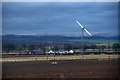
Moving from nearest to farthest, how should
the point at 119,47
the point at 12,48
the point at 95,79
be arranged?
the point at 95,79, the point at 119,47, the point at 12,48

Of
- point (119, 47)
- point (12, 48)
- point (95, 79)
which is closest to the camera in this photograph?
point (95, 79)

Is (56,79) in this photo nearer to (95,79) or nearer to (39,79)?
(39,79)

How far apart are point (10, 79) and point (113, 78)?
1630 cm

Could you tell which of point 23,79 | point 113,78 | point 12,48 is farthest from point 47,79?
point 12,48

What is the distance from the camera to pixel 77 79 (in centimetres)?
3512

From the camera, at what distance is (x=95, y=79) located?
34812mm

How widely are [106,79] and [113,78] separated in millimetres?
1724

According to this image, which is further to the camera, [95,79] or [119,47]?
[119,47]

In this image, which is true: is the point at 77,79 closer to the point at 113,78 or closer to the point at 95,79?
the point at 95,79

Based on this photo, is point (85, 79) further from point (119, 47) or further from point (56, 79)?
point (119, 47)

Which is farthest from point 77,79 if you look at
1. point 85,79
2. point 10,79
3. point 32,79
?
point 10,79

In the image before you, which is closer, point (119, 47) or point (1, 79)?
point (1, 79)

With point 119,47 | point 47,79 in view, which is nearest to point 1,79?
point 47,79

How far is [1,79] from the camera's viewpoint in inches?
1372
